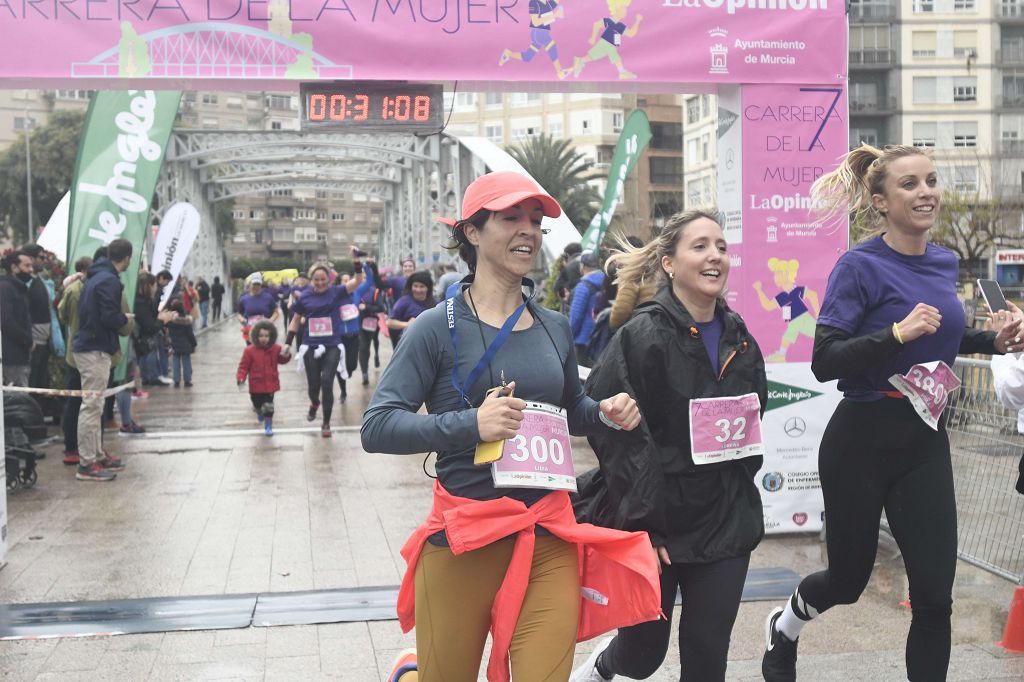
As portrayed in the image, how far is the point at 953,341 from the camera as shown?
4148 millimetres

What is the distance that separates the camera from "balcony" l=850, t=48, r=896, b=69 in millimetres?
76125

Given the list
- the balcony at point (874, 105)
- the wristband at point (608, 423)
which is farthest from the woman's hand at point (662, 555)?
the balcony at point (874, 105)

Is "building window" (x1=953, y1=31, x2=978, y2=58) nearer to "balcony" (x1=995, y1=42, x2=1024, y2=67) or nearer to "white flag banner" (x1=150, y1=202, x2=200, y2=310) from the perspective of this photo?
"balcony" (x1=995, y1=42, x2=1024, y2=67)

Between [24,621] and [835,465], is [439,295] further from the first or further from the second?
[835,465]

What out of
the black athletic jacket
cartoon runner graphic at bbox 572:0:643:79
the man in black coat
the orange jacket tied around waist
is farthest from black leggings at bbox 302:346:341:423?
the orange jacket tied around waist

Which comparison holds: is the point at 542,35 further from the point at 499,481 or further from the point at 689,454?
the point at 499,481

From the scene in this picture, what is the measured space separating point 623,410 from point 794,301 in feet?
14.4

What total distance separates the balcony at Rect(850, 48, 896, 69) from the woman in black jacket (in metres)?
77.5

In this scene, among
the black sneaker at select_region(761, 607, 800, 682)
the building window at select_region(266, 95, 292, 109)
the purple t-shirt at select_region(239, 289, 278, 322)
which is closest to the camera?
the black sneaker at select_region(761, 607, 800, 682)

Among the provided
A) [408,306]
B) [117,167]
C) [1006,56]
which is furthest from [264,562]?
[1006,56]

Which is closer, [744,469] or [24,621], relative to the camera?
[744,469]

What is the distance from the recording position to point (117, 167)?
1291 cm

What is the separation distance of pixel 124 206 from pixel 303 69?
6.77 metres

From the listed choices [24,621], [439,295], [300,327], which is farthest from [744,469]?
[439,295]
